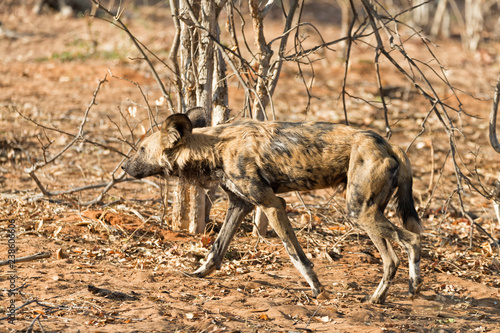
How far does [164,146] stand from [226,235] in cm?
93

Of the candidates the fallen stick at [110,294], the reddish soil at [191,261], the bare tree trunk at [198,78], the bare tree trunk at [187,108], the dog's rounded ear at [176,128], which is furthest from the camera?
the bare tree trunk at [187,108]

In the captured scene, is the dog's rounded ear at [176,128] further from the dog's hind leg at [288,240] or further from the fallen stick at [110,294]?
the fallen stick at [110,294]

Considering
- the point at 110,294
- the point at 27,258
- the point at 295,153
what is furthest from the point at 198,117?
the point at 27,258

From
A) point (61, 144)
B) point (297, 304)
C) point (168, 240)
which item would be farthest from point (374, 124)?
point (297, 304)

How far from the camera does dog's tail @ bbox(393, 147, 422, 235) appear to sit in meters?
4.38

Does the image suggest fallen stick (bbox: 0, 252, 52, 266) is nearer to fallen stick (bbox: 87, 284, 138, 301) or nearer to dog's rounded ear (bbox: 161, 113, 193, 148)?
fallen stick (bbox: 87, 284, 138, 301)

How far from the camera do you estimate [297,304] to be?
438 cm

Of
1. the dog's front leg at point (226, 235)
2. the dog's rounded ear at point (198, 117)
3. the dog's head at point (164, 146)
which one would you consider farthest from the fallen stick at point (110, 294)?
the dog's rounded ear at point (198, 117)

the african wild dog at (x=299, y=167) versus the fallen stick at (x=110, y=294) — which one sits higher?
the african wild dog at (x=299, y=167)

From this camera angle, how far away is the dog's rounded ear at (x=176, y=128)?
14.3 ft

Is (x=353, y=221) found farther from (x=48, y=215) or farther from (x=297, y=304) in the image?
(x=48, y=215)

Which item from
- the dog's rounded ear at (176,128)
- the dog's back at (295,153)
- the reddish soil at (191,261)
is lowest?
the reddish soil at (191,261)

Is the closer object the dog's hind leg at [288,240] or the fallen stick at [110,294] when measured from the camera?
the fallen stick at [110,294]

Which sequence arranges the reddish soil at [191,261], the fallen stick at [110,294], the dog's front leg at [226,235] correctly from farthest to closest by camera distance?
the dog's front leg at [226,235] < the fallen stick at [110,294] < the reddish soil at [191,261]
